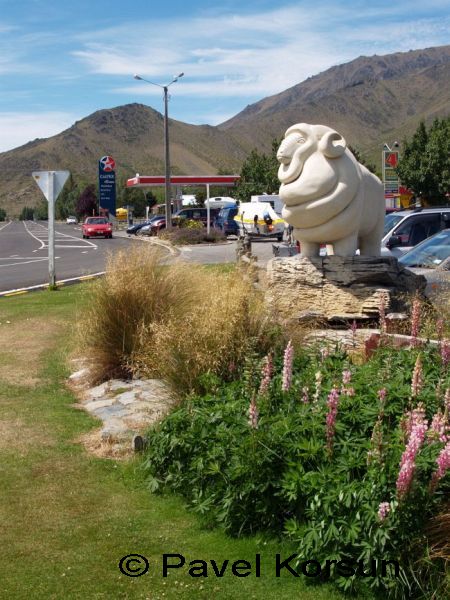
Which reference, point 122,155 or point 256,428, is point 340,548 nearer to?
point 256,428

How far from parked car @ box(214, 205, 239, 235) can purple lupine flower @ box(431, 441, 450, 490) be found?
3911 cm

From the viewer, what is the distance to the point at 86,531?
186 inches

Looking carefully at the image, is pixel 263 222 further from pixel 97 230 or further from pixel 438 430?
pixel 438 430

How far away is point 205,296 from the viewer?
847 cm

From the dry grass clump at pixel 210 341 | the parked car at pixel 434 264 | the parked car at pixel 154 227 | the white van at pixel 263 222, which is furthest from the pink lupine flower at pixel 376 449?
the parked car at pixel 154 227

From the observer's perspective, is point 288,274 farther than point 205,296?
Yes

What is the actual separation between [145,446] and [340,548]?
2.36m

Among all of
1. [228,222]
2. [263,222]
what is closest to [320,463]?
[263,222]

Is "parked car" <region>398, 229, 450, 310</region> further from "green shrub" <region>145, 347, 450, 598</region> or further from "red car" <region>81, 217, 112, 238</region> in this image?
"red car" <region>81, 217, 112, 238</region>

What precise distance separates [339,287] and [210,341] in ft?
9.64

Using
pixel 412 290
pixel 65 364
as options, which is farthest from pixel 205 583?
pixel 412 290

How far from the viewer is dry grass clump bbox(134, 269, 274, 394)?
6434 millimetres

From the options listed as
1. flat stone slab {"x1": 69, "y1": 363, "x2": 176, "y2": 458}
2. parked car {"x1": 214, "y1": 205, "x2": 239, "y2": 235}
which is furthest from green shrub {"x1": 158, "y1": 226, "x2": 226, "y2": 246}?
flat stone slab {"x1": 69, "y1": 363, "x2": 176, "y2": 458}

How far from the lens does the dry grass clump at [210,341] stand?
21.1ft
